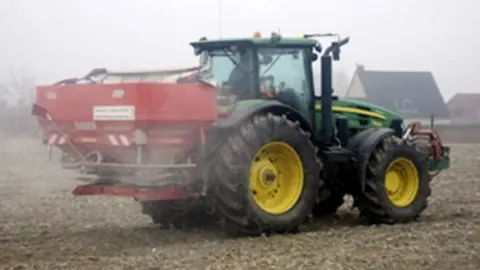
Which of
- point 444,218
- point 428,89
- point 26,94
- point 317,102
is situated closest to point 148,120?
point 317,102

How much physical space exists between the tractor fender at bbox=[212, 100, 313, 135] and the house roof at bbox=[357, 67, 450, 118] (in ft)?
159

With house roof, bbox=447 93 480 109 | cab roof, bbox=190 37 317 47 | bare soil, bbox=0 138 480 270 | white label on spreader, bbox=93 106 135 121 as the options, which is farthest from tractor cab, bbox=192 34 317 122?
house roof, bbox=447 93 480 109

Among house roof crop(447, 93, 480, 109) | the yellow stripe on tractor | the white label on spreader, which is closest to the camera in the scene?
the white label on spreader

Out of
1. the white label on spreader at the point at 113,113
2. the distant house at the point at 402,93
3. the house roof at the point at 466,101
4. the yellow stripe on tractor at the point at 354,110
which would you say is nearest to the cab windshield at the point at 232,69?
the yellow stripe on tractor at the point at 354,110

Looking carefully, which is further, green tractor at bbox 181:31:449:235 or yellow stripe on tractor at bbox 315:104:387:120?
yellow stripe on tractor at bbox 315:104:387:120

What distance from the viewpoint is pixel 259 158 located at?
8992 mm

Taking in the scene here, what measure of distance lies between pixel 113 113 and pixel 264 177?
→ 188cm

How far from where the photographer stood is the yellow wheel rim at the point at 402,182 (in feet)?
34.3

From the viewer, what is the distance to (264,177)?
891 cm

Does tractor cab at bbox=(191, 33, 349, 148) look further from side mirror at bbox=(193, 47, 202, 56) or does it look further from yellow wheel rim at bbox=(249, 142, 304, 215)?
yellow wheel rim at bbox=(249, 142, 304, 215)

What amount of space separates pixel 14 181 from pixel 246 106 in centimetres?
922

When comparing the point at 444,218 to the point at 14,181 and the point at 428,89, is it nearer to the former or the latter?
the point at 14,181

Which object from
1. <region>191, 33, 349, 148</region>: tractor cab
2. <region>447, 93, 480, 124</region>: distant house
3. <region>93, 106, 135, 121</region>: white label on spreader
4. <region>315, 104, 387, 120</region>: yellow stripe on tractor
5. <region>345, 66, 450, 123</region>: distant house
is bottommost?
<region>447, 93, 480, 124</region>: distant house

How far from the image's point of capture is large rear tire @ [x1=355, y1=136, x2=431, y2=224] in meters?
9.95
